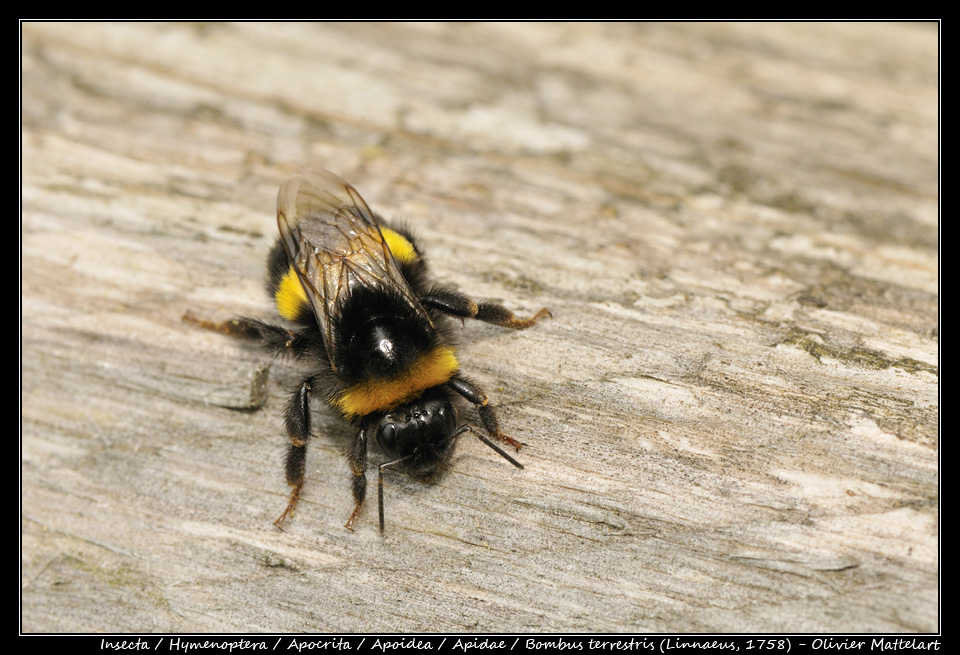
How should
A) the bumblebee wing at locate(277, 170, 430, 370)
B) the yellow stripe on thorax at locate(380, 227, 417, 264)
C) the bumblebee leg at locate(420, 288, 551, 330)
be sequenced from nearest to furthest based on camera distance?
the bumblebee wing at locate(277, 170, 430, 370), the bumblebee leg at locate(420, 288, 551, 330), the yellow stripe on thorax at locate(380, 227, 417, 264)

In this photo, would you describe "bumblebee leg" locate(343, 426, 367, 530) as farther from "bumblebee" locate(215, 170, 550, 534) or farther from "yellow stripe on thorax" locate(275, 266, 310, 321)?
"yellow stripe on thorax" locate(275, 266, 310, 321)

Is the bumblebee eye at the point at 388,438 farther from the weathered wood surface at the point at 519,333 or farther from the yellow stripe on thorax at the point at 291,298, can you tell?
the yellow stripe on thorax at the point at 291,298

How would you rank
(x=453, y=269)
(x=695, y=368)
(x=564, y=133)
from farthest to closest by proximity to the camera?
1. (x=564, y=133)
2. (x=453, y=269)
3. (x=695, y=368)

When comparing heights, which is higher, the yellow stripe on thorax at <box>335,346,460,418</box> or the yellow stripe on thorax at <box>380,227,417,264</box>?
the yellow stripe on thorax at <box>380,227,417,264</box>

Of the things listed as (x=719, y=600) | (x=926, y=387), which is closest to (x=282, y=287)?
(x=719, y=600)

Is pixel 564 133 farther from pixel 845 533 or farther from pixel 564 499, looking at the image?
pixel 845 533

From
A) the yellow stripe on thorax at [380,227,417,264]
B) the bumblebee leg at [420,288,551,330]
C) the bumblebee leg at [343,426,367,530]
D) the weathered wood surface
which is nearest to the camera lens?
the weathered wood surface

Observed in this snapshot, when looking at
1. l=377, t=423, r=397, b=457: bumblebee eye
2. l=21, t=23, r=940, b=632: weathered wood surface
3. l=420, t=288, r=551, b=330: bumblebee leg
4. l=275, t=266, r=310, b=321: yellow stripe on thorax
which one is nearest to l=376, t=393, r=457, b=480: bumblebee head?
l=377, t=423, r=397, b=457: bumblebee eye
